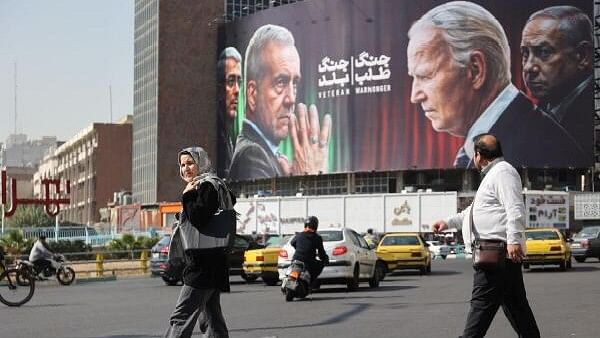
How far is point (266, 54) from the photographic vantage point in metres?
105

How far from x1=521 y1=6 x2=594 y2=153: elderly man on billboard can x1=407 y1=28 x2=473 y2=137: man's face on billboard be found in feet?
19.3

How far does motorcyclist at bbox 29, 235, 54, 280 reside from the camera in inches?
1096

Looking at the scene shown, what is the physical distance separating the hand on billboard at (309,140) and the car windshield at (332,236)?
252 ft

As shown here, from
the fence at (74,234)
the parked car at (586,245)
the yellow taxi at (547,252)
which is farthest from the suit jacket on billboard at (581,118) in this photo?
the yellow taxi at (547,252)

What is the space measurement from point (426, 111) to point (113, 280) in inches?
2455

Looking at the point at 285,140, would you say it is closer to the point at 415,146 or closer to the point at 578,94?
the point at 415,146

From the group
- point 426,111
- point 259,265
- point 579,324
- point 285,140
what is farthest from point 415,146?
point 579,324

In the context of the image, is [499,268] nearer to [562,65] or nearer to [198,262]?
[198,262]

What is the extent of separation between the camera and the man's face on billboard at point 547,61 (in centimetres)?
8900

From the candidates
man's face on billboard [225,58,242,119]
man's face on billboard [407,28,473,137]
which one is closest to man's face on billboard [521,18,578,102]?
man's face on billboard [407,28,473,137]

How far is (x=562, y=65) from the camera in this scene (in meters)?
89.0

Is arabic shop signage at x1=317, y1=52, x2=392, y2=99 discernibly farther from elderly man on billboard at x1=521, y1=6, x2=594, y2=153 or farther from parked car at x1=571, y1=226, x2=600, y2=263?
parked car at x1=571, y1=226, x2=600, y2=263

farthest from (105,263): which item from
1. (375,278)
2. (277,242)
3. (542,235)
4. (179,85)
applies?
(179,85)

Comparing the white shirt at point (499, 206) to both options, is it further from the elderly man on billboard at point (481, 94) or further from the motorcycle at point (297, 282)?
the elderly man on billboard at point (481, 94)
